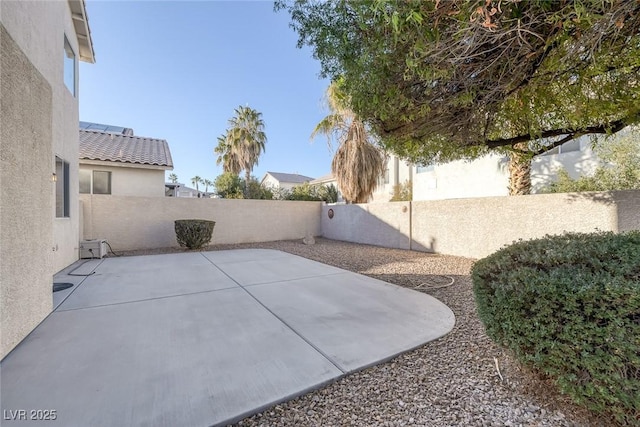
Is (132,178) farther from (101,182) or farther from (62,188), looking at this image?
(62,188)

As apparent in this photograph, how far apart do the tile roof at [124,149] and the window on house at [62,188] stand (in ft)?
15.0

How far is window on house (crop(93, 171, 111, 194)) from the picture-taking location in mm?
10516

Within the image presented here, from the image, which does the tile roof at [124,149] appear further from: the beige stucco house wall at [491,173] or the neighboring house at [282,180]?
the neighboring house at [282,180]

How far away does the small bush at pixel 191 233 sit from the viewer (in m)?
9.45

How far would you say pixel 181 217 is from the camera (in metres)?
10.6

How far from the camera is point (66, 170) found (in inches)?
256

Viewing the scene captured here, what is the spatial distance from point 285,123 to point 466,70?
17.2 m

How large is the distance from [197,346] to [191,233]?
740 centimetres

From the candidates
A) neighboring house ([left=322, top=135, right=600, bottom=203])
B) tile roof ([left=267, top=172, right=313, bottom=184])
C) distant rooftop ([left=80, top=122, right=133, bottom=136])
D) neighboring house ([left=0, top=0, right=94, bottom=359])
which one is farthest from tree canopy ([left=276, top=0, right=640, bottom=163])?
tile roof ([left=267, top=172, right=313, bottom=184])

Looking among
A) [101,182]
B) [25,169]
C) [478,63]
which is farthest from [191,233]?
[478,63]

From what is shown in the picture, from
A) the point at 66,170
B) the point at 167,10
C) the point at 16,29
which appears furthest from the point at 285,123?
the point at 16,29

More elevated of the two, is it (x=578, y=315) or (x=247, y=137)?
(x=247, y=137)

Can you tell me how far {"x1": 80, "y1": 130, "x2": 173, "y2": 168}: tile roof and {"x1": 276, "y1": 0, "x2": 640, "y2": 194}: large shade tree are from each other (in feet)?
33.7

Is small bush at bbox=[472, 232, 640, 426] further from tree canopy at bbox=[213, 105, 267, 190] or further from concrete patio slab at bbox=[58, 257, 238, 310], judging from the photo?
tree canopy at bbox=[213, 105, 267, 190]
